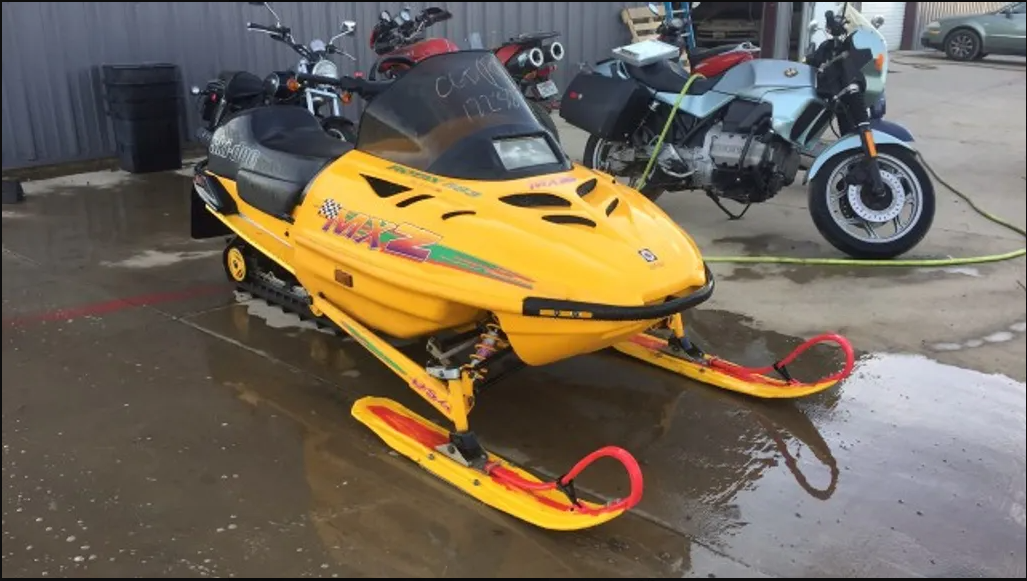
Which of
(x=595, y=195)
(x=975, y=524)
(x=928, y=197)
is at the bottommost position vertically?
(x=975, y=524)

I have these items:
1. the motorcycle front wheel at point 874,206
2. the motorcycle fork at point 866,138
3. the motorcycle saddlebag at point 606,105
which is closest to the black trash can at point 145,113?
the motorcycle saddlebag at point 606,105

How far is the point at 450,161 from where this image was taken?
10.7ft

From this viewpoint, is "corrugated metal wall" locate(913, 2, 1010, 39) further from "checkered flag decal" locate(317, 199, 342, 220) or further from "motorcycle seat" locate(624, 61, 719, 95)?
"checkered flag decal" locate(317, 199, 342, 220)

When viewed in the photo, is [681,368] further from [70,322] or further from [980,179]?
[980,179]

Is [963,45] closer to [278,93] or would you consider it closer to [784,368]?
[784,368]

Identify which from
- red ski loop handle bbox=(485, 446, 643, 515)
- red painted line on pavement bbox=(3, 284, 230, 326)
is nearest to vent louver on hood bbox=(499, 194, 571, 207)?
red ski loop handle bbox=(485, 446, 643, 515)

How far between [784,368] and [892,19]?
18705 millimetres

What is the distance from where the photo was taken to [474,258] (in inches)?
115

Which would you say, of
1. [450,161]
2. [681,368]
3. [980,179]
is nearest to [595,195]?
[450,161]

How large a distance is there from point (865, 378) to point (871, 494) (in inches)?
38.5

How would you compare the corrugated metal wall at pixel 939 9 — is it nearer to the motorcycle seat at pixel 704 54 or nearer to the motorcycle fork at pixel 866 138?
the motorcycle seat at pixel 704 54

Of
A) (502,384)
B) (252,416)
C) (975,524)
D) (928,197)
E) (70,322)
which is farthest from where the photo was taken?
(928,197)

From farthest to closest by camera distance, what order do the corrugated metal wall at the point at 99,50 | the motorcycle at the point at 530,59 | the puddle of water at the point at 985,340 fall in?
the corrugated metal wall at the point at 99,50, the motorcycle at the point at 530,59, the puddle of water at the point at 985,340

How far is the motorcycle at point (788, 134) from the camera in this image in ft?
17.2
